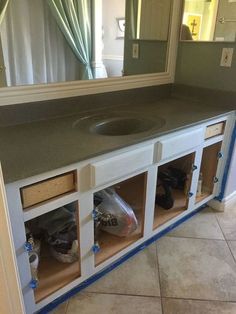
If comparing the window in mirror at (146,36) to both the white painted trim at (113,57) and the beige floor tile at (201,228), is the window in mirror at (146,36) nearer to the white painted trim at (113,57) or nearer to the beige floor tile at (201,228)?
the white painted trim at (113,57)

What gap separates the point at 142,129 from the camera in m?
1.56

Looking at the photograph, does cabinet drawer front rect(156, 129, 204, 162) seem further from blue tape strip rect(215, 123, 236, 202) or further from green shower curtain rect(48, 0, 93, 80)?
green shower curtain rect(48, 0, 93, 80)

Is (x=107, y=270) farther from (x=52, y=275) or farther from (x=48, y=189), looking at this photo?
(x=48, y=189)

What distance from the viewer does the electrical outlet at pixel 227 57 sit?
5.56 feet

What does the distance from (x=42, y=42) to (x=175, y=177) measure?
1205mm

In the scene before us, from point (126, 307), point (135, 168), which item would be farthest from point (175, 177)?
point (126, 307)

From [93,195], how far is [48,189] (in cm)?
24

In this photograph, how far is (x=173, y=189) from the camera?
1.95m

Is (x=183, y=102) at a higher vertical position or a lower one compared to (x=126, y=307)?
higher

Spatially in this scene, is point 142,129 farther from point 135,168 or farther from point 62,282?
point 62,282

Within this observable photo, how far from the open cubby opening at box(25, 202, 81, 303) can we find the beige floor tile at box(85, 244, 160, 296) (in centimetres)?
20

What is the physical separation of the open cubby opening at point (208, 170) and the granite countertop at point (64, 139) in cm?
29

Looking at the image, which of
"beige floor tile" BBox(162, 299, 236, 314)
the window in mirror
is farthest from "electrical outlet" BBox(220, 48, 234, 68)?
"beige floor tile" BBox(162, 299, 236, 314)

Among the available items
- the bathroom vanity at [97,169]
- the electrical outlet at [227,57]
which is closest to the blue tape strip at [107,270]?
the bathroom vanity at [97,169]
